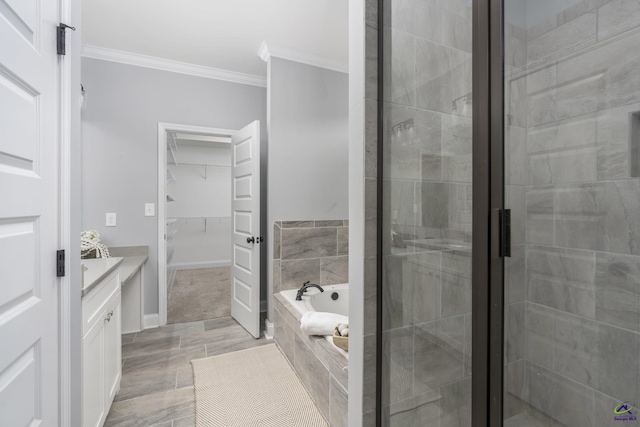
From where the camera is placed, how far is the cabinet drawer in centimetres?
121

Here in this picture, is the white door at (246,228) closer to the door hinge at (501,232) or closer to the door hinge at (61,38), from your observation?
the door hinge at (61,38)

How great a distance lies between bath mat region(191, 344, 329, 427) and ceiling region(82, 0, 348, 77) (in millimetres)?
2800

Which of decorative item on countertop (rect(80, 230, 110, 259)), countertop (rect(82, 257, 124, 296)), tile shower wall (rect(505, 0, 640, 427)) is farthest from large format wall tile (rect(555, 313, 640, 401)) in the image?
decorative item on countertop (rect(80, 230, 110, 259))

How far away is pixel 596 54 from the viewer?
0.77 meters

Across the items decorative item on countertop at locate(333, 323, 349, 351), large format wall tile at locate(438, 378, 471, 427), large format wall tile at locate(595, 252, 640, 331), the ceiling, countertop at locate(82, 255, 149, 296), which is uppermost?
the ceiling

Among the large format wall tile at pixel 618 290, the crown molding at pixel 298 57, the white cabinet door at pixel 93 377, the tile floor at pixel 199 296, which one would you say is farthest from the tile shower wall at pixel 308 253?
the large format wall tile at pixel 618 290

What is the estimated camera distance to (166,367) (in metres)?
2.24

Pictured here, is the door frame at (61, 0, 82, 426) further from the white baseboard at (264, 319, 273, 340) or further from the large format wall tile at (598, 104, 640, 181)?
the white baseboard at (264, 319, 273, 340)

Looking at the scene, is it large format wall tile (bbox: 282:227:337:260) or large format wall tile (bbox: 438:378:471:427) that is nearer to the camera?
large format wall tile (bbox: 438:378:471:427)

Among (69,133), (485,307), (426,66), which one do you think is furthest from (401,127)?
(69,133)

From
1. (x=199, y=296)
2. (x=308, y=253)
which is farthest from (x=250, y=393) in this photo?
(x=199, y=296)

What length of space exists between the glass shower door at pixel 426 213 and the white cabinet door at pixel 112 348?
1.44m

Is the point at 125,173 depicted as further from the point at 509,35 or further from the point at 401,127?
the point at 509,35

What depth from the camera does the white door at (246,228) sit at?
2754 mm
